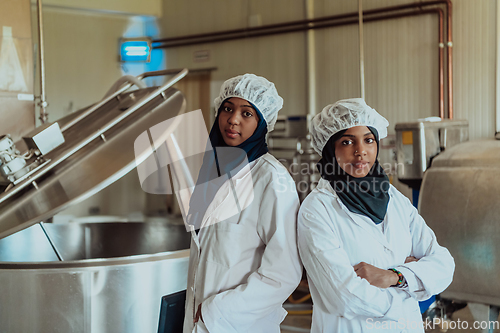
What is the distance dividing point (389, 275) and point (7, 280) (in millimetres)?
1176

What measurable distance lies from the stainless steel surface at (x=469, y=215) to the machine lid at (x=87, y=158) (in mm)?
1423

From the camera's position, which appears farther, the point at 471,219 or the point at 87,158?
the point at 471,219

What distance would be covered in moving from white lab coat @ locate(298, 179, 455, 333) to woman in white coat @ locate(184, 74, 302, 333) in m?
0.05

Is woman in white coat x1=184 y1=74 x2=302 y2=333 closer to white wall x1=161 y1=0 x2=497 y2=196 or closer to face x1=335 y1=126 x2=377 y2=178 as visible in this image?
face x1=335 y1=126 x2=377 y2=178

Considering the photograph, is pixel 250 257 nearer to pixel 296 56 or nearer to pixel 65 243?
pixel 65 243

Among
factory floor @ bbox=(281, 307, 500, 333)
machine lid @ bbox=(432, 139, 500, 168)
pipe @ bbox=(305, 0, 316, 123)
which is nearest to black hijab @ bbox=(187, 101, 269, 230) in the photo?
machine lid @ bbox=(432, 139, 500, 168)

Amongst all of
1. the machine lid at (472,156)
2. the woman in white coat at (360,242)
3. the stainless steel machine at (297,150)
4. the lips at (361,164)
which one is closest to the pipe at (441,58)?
the stainless steel machine at (297,150)

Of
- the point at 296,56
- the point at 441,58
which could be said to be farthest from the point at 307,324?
the point at 296,56

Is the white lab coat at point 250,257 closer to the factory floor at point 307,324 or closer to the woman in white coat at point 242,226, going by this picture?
the woman in white coat at point 242,226

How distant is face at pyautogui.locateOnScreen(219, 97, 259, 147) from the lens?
1.23 metres

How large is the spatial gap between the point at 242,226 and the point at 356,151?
0.35 meters

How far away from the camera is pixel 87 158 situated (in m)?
1.87

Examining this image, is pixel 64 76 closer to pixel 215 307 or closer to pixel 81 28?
pixel 81 28

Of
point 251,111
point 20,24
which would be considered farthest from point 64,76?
point 251,111
